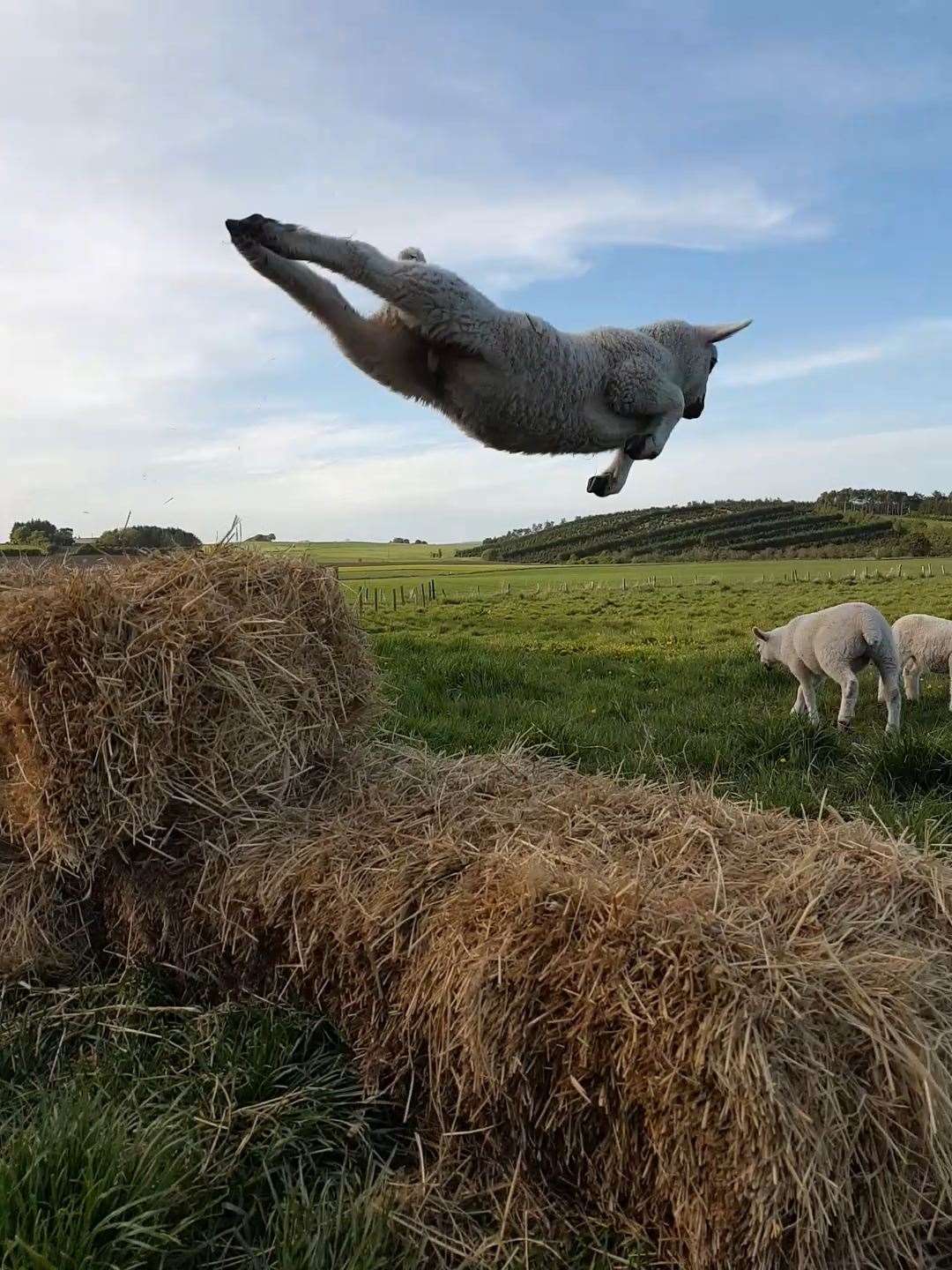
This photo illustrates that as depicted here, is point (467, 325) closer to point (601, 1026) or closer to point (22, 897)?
point (601, 1026)

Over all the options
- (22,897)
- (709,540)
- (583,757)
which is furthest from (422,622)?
(22,897)

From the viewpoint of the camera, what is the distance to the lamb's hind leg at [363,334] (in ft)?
7.06

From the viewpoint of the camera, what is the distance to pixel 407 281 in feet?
7.06

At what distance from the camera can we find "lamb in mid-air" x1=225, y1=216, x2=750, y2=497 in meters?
2.12

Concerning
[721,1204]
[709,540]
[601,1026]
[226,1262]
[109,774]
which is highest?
[709,540]

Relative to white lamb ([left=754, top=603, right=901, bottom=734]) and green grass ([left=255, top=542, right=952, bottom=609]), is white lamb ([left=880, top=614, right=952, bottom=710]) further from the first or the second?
green grass ([left=255, top=542, right=952, bottom=609])

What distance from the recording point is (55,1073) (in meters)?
2.58

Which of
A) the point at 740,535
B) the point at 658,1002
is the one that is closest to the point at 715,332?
the point at 658,1002

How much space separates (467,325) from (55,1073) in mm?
2473

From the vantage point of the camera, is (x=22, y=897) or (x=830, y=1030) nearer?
(x=830, y=1030)

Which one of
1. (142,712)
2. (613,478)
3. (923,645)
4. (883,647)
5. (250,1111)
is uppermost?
(613,478)

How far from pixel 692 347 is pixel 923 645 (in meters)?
7.31

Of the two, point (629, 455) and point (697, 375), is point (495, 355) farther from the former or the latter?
point (697, 375)

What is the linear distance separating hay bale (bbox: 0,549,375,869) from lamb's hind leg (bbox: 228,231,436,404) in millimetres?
1460
